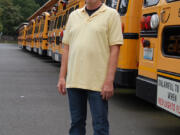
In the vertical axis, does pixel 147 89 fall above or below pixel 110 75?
below

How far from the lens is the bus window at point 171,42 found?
424 centimetres

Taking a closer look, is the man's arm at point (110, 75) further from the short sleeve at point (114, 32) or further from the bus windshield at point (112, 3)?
the bus windshield at point (112, 3)

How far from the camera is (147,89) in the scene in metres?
4.75

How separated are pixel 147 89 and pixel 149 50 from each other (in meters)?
0.53

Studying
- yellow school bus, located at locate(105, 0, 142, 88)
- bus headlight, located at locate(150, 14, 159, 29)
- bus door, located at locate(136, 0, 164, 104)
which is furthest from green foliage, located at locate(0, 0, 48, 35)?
bus headlight, located at locate(150, 14, 159, 29)

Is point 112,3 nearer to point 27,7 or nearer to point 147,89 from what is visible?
point 147,89

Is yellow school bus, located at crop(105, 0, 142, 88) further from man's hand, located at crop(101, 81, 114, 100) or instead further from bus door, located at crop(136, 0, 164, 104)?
man's hand, located at crop(101, 81, 114, 100)

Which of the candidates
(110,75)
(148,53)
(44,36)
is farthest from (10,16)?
(110,75)

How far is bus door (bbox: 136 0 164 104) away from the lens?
461 cm

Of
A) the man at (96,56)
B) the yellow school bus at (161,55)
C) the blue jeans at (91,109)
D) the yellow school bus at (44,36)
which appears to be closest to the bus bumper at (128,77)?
the yellow school bus at (161,55)

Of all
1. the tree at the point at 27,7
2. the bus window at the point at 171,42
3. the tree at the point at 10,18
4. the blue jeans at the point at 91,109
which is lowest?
the blue jeans at the point at 91,109

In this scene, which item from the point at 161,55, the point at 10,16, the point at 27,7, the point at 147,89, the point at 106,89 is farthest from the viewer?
the point at 27,7

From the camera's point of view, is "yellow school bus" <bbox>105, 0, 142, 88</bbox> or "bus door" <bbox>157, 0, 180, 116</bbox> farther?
"yellow school bus" <bbox>105, 0, 142, 88</bbox>

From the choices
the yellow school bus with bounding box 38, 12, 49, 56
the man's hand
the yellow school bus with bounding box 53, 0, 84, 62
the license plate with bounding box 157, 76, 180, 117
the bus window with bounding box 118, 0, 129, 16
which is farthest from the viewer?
the yellow school bus with bounding box 38, 12, 49, 56
